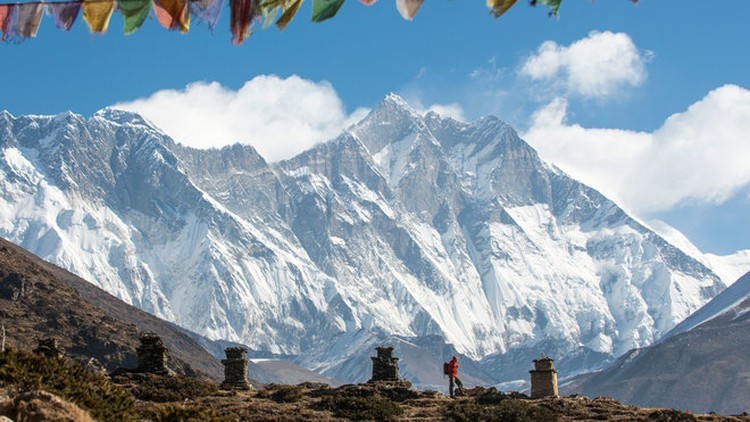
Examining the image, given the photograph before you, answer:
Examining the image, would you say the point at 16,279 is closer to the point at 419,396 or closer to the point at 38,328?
the point at 38,328

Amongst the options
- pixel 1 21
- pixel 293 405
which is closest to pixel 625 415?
pixel 293 405

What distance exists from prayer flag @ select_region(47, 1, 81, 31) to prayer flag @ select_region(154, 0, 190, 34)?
43.6 inches

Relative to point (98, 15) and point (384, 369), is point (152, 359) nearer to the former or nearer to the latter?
point (384, 369)

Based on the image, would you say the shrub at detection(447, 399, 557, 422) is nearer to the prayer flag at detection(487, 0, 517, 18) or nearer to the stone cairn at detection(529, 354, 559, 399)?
the stone cairn at detection(529, 354, 559, 399)

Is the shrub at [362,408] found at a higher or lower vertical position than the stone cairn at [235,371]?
lower

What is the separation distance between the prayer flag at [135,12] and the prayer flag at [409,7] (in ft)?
9.59

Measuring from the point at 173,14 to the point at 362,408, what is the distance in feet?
43.1

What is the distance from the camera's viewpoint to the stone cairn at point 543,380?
29.5m

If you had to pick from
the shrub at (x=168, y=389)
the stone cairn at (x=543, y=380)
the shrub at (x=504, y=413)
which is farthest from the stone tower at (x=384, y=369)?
the shrub at (x=504, y=413)

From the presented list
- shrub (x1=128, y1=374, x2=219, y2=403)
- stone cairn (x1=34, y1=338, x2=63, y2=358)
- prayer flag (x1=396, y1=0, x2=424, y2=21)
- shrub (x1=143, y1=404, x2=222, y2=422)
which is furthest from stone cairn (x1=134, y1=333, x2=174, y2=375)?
prayer flag (x1=396, y1=0, x2=424, y2=21)

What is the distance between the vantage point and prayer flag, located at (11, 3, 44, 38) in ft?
43.7

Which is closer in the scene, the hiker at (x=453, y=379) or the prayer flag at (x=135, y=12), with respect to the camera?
the prayer flag at (x=135, y=12)

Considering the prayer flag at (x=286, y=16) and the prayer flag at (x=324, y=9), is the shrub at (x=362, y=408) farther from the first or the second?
the prayer flag at (x=324, y=9)

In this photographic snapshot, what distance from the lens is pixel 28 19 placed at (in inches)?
527
